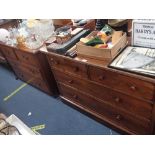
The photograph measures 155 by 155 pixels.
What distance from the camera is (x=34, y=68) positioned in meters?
2.31

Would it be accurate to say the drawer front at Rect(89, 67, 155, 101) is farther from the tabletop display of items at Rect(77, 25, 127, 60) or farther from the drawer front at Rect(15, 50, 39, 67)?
the drawer front at Rect(15, 50, 39, 67)

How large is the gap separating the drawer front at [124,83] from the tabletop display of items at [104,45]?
124 mm

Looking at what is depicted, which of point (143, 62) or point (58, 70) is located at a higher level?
point (143, 62)

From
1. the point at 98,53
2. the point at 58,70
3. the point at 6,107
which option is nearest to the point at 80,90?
the point at 58,70

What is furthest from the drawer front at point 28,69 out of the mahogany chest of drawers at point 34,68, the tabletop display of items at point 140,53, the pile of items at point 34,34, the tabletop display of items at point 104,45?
the tabletop display of items at point 140,53

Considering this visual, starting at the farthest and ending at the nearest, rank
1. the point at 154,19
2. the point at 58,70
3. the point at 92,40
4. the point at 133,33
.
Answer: the point at 58,70, the point at 92,40, the point at 133,33, the point at 154,19

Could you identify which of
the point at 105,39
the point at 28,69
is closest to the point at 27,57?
the point at 28,69

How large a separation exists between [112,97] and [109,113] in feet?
0.84

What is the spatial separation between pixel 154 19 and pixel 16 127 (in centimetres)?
130

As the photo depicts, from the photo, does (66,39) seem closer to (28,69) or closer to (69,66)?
(69,66)

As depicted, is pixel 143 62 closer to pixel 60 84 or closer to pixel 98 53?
pixel 98 53

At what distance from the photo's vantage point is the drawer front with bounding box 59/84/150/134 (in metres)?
1.52

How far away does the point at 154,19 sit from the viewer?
1.22m

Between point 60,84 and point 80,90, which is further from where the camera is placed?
point 60,84
